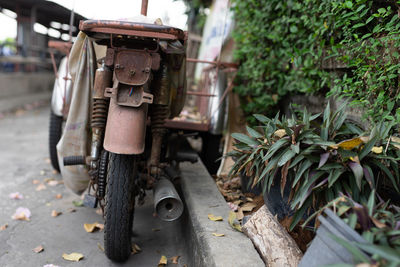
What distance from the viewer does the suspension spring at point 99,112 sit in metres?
2.38

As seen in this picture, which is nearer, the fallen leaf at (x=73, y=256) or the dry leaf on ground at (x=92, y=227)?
the fallen leaf at (x=73, y=256)

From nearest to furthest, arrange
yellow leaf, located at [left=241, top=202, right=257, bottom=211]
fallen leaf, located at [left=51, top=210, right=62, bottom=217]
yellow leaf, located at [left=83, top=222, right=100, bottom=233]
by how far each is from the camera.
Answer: yellow leaf, located at [left=241, top=202, right=257, bottom=211], yellow leaf, located at [left=83, top=222, right=100, bottom=233], fallen leaf, located at [left=51, top=210, right=62, bottom=217]

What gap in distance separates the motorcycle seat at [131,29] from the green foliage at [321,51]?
3.57 feet

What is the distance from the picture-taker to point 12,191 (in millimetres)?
3553

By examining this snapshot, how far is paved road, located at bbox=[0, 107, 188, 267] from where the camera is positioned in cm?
Result: 242

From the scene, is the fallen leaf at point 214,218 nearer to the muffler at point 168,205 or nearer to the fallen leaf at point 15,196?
the muffler at point 168,205

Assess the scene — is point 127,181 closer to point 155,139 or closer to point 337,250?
point 155,139

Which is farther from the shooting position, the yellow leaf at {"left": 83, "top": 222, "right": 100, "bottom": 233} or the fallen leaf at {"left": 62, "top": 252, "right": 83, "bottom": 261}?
the yellow leaf at {"left": 83, "top": 222, "right": 100, "bottom": 233}

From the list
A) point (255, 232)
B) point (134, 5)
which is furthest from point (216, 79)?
point (255, 232)

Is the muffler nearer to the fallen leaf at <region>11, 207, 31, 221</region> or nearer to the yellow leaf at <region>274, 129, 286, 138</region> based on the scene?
the yellow leaf at <region>274, 129, 286, 138</region>

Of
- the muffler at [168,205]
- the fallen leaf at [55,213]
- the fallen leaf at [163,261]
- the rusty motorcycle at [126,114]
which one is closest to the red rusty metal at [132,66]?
the rusty motorcycle at [126,114]

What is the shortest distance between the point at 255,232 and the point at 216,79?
1805 millimetres

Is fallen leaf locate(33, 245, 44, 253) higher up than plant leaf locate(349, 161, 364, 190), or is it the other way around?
plant leaf locate(349, 161, 364, 190)

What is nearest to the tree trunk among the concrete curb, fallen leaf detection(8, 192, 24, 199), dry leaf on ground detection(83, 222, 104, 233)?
the concrete curb
